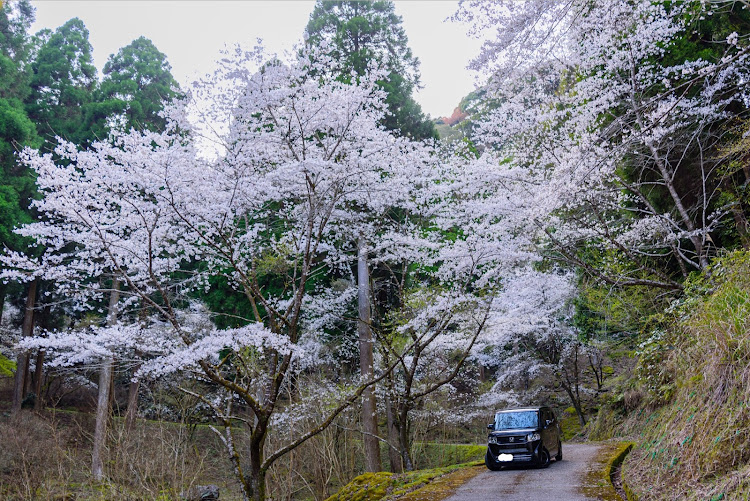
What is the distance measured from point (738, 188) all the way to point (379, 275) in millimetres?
9112

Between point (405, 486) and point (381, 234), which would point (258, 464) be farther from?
point (381, 234)

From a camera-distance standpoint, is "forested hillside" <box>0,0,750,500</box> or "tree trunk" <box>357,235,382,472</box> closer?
"forested hillside" <box>0,0,750,500</box>

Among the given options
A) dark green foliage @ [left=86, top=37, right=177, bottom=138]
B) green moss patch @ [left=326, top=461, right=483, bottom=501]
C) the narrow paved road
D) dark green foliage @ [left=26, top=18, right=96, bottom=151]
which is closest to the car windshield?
the narrow paved road

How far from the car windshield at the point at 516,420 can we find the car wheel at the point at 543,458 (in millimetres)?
441

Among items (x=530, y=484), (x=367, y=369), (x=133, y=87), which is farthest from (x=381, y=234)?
(x=133, y=87)

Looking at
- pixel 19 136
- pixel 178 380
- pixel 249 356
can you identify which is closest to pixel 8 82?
pixel 19 136

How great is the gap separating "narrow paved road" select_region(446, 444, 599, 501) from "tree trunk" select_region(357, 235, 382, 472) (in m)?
3.41

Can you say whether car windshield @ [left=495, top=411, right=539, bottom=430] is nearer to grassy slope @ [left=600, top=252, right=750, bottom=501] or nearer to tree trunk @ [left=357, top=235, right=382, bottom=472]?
grassy slope @ [left=600, top=252, right=750, bottom=501]

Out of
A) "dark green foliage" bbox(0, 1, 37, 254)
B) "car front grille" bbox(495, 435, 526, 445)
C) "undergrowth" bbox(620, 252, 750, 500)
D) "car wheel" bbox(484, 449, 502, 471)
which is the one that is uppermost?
"dark green foliage" bbox(0, 1, 37, 254)

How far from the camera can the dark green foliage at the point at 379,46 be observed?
52.5ft

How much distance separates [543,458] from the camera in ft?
28.7

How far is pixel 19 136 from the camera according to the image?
16.3m

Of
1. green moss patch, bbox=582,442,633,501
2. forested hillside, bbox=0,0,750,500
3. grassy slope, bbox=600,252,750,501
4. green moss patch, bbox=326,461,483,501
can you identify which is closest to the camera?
grassy slope, bbox=600,252,750,501

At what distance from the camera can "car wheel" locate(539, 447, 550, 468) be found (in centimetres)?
868
